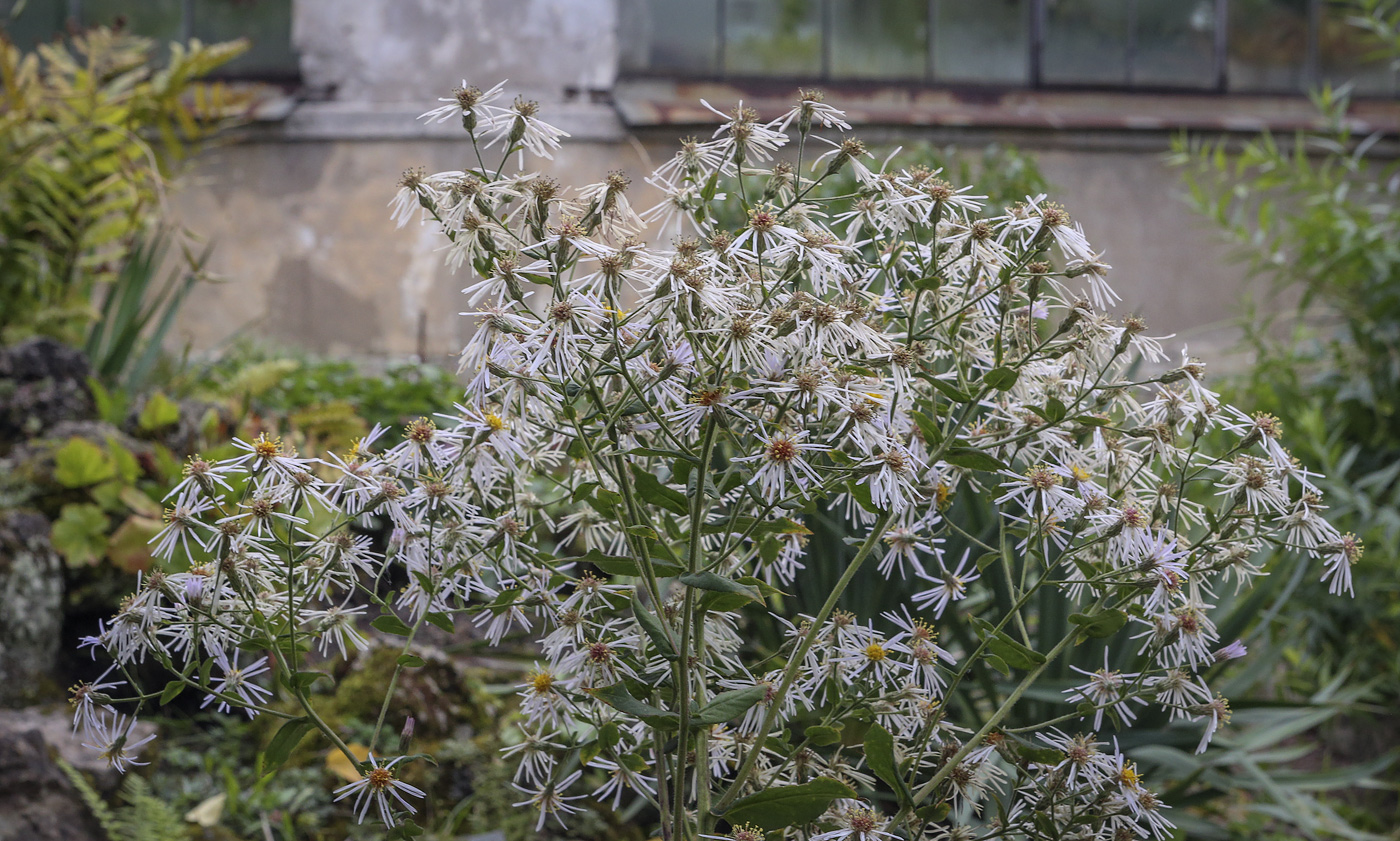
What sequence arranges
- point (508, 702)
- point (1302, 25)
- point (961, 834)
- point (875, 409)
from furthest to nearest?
point (1302, 25) < point (508, 702) < point (961, 834) < point (875, 409)

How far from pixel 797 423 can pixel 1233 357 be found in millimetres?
5821

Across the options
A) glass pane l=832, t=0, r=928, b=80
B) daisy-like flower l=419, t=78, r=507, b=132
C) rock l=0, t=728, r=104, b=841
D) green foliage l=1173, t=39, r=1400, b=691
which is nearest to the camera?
daisy-like flower l=419, t=78, r=507, b=132

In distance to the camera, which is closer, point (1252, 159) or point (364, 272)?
point (1252, 159)

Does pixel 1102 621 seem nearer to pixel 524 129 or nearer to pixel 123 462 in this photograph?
pixel 524 129

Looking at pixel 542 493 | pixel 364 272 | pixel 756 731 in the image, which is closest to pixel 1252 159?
pixel 542 493

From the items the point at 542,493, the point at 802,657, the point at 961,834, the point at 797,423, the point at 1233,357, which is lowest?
the point at 1233,357

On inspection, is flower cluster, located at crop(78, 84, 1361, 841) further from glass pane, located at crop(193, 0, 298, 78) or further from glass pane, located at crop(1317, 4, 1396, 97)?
glass pane, located at crop(1317, 4, 1396, 97)

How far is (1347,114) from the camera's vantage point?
627 centimetres

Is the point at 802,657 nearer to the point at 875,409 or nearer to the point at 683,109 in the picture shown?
the point at 875,409

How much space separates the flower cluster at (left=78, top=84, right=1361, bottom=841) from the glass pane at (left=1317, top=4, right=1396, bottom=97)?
6617 mm

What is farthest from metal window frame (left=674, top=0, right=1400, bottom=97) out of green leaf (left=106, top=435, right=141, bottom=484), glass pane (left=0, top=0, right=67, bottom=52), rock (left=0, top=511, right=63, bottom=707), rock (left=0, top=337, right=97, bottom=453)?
rock (left=0, top=511, right=63, bottom=707)

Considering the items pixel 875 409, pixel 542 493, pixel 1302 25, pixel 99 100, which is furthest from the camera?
pixel 1302 25

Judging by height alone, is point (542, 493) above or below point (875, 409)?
below

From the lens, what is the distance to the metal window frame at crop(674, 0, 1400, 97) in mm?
6066
